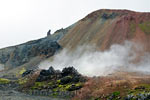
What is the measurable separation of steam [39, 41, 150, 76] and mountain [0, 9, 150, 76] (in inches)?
230

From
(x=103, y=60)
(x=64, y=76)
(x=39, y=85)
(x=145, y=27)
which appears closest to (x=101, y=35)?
(x=145, y=27)

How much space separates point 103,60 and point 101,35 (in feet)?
122

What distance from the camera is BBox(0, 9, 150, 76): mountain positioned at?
15525cm

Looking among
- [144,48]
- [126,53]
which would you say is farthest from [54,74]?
[144,48]

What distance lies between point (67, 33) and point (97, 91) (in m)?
127

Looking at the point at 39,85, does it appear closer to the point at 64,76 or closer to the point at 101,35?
the point at 64,76

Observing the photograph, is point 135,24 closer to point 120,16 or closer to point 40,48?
point 120,16

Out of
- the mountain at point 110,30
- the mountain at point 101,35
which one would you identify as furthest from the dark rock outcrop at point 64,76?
the mountain at point 110,30

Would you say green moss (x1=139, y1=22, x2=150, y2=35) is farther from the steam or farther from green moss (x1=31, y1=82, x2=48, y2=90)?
green moss (x1=31, y1=82, x2=48, y2=90)

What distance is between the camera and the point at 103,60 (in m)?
135

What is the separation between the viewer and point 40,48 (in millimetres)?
194500

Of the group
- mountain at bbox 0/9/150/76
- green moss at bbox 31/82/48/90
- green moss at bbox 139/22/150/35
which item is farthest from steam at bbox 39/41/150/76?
green moss at bbox 31/82/48/90

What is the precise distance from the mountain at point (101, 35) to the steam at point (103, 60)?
5.85 meters

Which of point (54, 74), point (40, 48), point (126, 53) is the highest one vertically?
point (40, 48)
